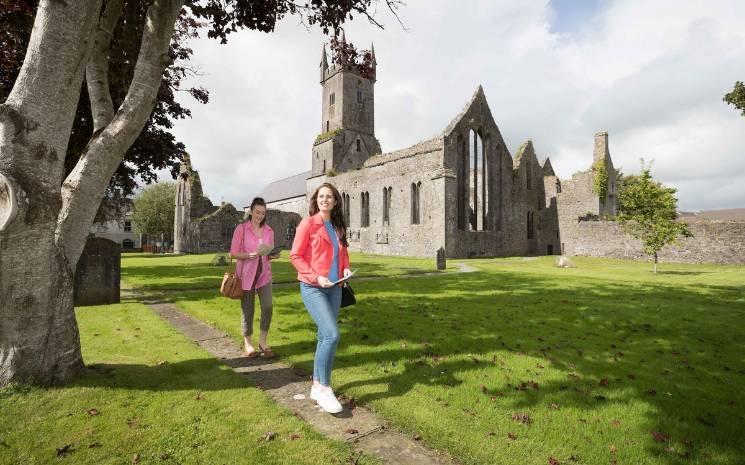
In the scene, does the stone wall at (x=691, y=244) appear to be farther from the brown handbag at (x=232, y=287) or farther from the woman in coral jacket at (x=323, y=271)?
the brown handbag at (x=232, y=287)

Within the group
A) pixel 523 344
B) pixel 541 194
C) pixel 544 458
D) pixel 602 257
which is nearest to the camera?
pixel 544 458

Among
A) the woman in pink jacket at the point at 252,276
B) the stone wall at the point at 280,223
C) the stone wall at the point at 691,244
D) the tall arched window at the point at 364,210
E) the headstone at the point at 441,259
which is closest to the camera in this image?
the woman in pink jacket at the point at 252,276

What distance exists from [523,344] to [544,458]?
3.25 metres

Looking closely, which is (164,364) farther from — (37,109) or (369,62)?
(369,62)

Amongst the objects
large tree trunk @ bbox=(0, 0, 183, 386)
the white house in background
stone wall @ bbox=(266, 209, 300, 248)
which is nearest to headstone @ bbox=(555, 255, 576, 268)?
large tree trunk @ bbox=(0, 0, 183, 386)

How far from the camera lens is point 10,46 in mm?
10312

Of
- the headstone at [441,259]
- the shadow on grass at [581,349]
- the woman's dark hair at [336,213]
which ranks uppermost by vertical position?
the woman's dark hair at [336,213]

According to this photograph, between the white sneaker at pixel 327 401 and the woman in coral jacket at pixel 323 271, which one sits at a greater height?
the woman in coral jacket at pixel 323 271

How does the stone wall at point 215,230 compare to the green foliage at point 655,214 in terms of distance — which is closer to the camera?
the green foliage at point 655,214

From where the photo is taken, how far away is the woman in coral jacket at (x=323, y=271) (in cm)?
368

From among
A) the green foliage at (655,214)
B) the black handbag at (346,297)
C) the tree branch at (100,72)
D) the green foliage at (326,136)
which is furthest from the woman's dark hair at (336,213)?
the green foliage at (326,136)

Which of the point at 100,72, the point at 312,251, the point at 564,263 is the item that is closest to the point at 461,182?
the point at 564,263

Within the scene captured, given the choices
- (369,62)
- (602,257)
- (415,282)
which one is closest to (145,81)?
(369,62)

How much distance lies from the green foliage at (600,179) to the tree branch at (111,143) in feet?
120
